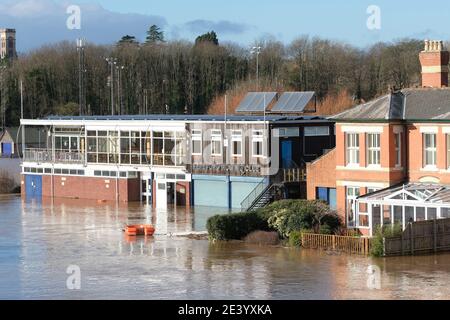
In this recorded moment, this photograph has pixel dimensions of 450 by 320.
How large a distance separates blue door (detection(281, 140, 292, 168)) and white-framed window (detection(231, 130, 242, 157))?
285 centimetres

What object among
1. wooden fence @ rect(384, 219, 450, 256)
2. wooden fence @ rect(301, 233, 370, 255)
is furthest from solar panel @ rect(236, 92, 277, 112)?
wooden fence @ rect(384, 219, 450, 256)

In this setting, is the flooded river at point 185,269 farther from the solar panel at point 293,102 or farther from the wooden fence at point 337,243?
the solar panel at point 293,102

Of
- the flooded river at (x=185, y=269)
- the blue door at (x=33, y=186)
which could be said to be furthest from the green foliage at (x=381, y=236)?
the blue door at (x=33, y=186)

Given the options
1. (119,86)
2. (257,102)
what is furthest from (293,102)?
(119,86)

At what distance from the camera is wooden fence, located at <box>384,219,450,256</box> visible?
133 feet

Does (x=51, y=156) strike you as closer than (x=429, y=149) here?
No

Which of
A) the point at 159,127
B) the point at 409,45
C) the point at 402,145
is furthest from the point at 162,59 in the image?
the point at 402,145

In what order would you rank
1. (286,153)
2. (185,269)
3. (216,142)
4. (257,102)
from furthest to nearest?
(257,102), (216,142), (286,153), (185,269)

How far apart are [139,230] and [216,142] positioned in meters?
12.9

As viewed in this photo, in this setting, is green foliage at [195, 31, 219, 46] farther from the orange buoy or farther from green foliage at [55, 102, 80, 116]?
the orange buoy

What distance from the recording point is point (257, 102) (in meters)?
65.1

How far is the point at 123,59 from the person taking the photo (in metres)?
122

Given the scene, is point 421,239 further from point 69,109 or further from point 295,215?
point 69,109
